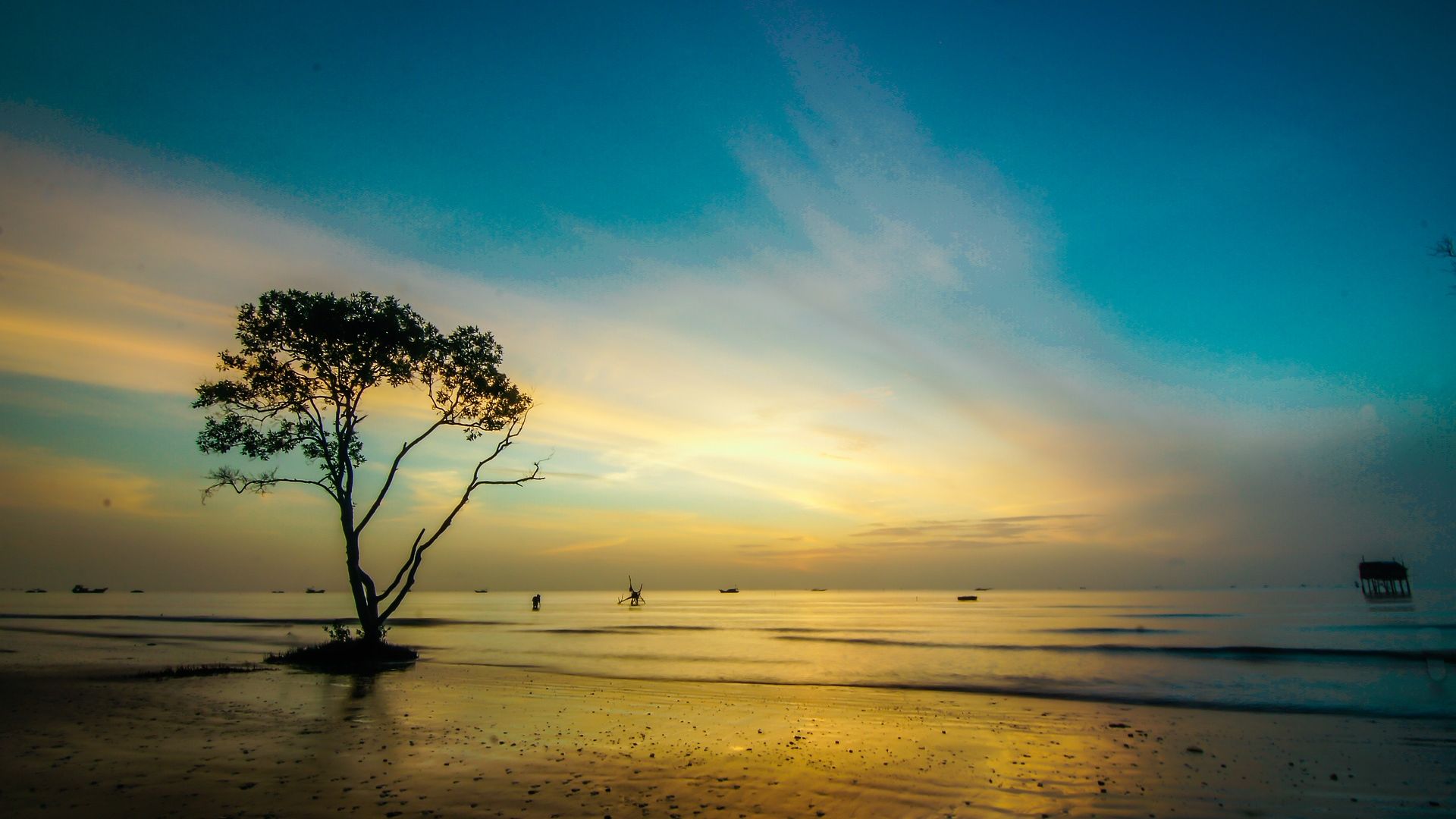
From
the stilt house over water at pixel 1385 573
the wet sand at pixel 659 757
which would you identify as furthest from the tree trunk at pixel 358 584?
the stilt house over water at pixel 1385 573

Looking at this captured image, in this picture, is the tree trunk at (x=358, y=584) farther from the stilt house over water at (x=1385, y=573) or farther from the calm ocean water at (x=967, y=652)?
the stilt house over water at (x=1385, y=573)

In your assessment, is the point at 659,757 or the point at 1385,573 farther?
the point at 1385,573

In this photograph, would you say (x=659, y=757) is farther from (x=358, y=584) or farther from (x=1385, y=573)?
(x=1385, y=573)

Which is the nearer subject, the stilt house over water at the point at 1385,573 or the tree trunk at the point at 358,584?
the tree trunk at the point at 358,584

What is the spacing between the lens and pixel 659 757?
1245 centimetres

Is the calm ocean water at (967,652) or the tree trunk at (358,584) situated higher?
the tree trunk at (358,584)

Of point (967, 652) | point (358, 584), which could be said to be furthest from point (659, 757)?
point (967, 652)

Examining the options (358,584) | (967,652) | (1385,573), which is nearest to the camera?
(358,584)

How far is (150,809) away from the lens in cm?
840

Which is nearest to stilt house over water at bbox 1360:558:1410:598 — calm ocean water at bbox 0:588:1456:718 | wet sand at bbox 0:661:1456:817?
calm ocean water at bbox 0:588:1456:718

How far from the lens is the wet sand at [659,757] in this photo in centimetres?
Answer: 945

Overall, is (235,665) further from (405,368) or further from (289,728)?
(289,728)

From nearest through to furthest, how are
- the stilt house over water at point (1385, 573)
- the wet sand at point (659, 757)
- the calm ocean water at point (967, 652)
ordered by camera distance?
the wet sand at point (659, 757) → the calm ocean water at point (967, 652) → the stilt house over water at point (1385, 573)

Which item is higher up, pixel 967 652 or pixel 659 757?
pixel 659 757
